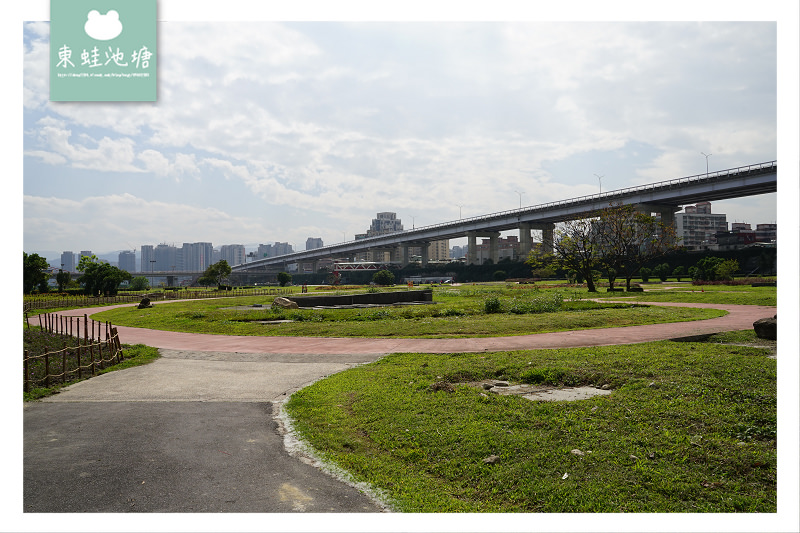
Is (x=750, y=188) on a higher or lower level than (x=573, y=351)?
higher

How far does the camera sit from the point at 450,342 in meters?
17.8

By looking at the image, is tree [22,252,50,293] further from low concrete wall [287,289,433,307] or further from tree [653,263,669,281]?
tree [653,263,669,281]

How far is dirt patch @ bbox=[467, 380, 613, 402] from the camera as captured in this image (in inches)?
346

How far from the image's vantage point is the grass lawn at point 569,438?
5320 millimetres

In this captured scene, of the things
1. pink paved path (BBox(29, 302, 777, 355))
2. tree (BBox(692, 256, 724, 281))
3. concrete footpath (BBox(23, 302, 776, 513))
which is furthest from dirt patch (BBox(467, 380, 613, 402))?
tree (BBox(692, 256, 724, 281))

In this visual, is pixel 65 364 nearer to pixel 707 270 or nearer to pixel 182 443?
pixel 182 443

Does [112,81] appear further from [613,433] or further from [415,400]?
[613,433]

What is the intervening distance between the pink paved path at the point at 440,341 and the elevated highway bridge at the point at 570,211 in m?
12.7

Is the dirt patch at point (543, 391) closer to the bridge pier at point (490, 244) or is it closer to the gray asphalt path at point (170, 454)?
the gray asphalt path at point (170, 454)

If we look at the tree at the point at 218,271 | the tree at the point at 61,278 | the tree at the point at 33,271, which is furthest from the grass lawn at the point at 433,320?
the tree at the point at 218,271

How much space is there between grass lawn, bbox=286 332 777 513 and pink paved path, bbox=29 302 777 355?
535 cm

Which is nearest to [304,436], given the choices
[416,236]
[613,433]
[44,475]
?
[44,475]

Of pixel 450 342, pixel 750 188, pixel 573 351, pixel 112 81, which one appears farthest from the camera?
pixel 750 188

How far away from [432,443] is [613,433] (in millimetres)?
2336
